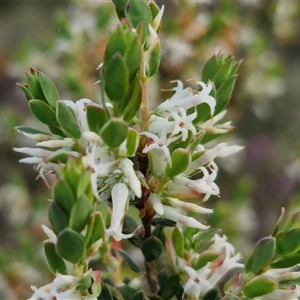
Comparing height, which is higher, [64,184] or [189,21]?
[189,21]

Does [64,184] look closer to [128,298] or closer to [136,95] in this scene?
[136,95]

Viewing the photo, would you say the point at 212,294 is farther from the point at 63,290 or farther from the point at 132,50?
the point at 132,50

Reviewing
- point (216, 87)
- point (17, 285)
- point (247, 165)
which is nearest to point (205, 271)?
point (216, 87)

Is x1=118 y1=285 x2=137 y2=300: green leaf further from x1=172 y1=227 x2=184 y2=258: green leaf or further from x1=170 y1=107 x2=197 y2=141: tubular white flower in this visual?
x1=170 y1=107 x2=197 y2=141: tubular white flower

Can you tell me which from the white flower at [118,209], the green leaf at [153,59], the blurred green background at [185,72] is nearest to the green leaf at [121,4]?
the green leaf at [153,59]

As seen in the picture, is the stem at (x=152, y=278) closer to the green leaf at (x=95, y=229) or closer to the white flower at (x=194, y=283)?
the white flower at (x=194, y=283)

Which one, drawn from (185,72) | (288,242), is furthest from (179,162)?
(185,72)
